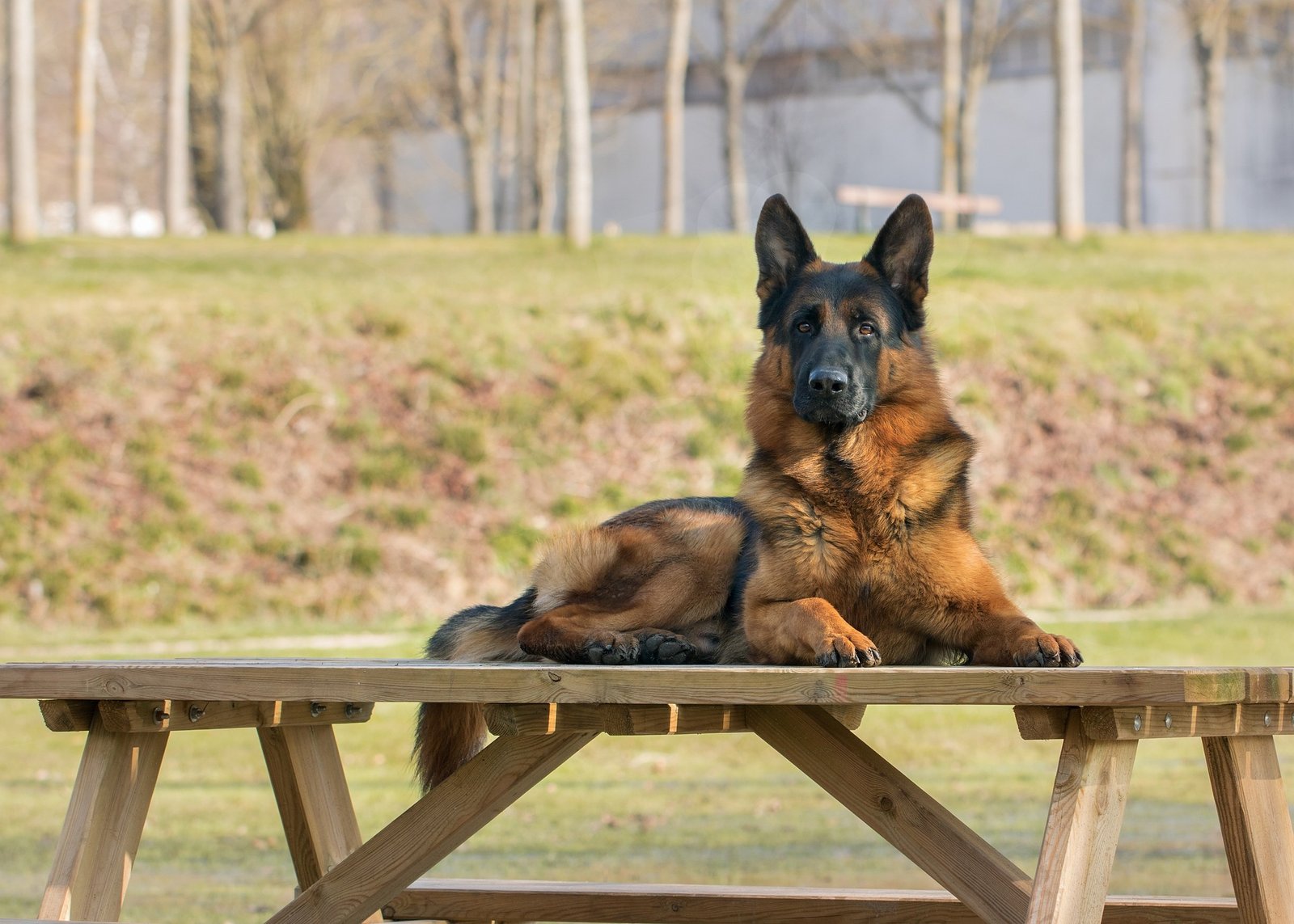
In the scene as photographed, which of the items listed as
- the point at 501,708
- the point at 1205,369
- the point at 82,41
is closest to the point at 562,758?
the point at 501,708

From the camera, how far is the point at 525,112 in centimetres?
3434

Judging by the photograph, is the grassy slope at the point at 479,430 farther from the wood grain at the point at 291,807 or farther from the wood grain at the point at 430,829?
the wood grain at the point at 430,829

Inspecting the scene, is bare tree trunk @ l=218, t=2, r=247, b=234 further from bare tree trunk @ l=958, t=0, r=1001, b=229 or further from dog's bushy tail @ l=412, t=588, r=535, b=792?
dog's bushy tail @ l=412, t=588, r=535, b=792

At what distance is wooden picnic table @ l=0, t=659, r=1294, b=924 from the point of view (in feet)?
10.6

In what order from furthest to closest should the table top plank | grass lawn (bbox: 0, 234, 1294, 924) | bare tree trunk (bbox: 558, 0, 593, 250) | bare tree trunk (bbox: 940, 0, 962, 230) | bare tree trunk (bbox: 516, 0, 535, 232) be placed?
bare tree trunk (bbox: 516, 0, 535, 232)
bare tree trunk (bbox: 940, 0, 962, 230)
bare tree trunk (bbox: 558, 0, 593, 250)
grass lawn (bbox: 0, 234, 1294, 924)
the table top plank

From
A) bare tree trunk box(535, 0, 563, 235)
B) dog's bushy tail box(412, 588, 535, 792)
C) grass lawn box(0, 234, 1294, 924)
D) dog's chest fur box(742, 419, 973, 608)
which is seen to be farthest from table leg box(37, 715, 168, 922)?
bare tree trunk box(535, 0, 563, 235)

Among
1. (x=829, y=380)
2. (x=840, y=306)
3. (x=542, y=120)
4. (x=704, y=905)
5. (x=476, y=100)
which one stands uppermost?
(x=476, y=100)

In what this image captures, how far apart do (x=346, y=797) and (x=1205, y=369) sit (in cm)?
1499

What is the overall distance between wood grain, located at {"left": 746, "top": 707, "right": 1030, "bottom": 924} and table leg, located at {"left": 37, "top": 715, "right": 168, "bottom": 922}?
1660mm

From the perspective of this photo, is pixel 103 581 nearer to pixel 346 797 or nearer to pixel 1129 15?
pixel 346 797

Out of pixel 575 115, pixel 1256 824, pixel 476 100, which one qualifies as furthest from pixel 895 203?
pixel 1256 824

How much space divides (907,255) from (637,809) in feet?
15.7

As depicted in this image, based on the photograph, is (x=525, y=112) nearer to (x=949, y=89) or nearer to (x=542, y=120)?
(x=542, y=120)

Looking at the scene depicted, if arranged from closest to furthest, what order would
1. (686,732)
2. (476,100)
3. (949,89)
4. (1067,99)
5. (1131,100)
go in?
1. (686,732)
2. (1067,99)
3. (949,89)
4. (1131,100)
5. (476,100)
